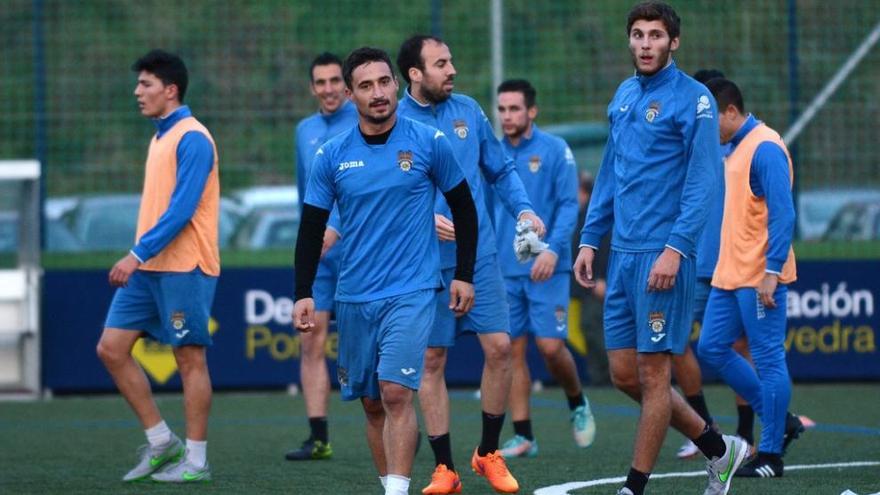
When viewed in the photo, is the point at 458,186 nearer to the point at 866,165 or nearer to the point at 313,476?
the point at 313,476

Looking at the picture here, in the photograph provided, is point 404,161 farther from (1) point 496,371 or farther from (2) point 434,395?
(1) point 496,371

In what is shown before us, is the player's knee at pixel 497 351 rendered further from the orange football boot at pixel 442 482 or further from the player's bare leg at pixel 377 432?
the player's bare leg at pixel 377 432

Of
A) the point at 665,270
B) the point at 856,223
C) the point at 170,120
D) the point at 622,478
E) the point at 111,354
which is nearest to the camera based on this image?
the point at 665,270

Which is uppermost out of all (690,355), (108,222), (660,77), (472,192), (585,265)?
(660,77)

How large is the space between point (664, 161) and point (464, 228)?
0.92 metres

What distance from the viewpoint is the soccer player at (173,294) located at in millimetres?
9422

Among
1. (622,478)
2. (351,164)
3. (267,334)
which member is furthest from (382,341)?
(267,334)

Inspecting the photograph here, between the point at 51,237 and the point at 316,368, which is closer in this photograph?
the point at 316,368

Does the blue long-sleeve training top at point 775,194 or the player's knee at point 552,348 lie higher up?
the blue long-sleeve training top at point 775,194

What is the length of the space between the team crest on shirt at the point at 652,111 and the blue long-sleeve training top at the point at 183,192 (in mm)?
2686

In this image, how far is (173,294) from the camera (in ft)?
30.9

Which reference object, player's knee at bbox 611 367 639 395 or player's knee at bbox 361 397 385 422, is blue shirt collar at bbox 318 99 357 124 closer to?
player's knee at bbox 361 397 385 422

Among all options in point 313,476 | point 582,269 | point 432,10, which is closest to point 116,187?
point 432,10

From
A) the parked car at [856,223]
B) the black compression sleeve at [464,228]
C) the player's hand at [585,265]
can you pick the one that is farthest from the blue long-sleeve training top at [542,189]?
the parked car at [856,223]
